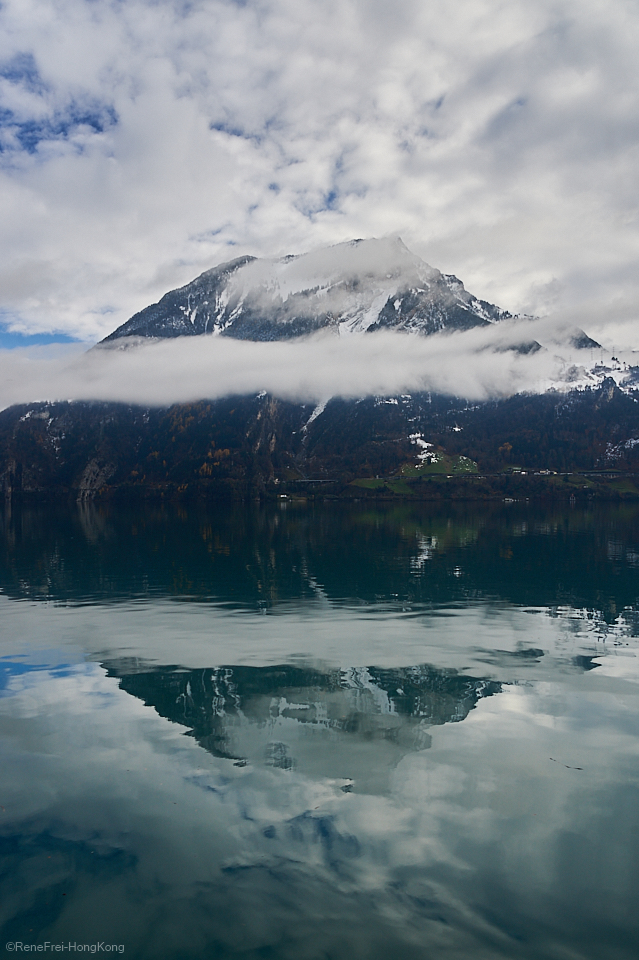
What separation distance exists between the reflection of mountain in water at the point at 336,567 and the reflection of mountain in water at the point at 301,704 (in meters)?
18.7

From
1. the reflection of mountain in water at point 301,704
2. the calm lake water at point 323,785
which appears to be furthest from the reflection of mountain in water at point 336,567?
the reflection of mountain in water at point 301,704

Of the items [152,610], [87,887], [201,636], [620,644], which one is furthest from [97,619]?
[620,644]

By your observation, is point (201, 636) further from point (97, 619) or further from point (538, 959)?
point (538, 959)

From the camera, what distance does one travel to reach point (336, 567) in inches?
2672

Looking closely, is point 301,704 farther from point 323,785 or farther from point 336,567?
point 336,567

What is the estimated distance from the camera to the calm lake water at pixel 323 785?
1100 centimetres

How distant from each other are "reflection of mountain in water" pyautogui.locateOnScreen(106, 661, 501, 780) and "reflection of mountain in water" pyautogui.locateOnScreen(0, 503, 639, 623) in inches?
738

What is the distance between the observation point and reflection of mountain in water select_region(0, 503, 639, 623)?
49938mm

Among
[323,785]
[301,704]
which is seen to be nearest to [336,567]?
[301,704]

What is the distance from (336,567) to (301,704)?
4516 cm

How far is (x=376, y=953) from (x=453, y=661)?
64.7 ft

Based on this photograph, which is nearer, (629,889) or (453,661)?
(629,889)

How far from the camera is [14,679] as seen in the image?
2666 centimetres

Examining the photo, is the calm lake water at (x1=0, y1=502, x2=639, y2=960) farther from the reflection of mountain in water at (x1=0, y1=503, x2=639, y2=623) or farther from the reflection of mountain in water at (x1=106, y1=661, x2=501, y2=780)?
the reflection of mountain in water at (x1=0, y1=503, x2=639, y2=623)
